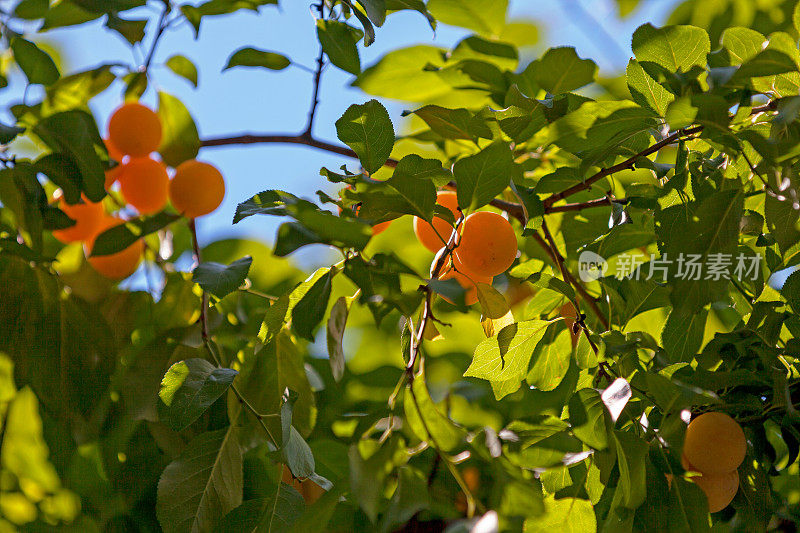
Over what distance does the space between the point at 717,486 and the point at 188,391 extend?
19.5 inches

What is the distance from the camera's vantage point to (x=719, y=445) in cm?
63

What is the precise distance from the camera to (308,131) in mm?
935

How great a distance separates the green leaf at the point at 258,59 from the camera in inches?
36.4

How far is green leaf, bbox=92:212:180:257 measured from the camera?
849 millimetres

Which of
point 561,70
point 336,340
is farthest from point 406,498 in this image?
point 561,70

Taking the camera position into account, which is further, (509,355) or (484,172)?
(509,355)

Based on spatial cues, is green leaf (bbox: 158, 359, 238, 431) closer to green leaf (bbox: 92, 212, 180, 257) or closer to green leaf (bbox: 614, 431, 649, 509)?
green leaf (bbox: 92, 212, 180, 257)

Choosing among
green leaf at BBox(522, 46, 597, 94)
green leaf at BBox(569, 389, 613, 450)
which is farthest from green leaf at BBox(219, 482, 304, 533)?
green leaf at BBox(522, 46, 597, 94)

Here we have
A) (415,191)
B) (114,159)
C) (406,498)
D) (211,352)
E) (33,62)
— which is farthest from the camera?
(114,159)

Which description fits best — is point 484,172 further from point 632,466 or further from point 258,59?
point 258,59

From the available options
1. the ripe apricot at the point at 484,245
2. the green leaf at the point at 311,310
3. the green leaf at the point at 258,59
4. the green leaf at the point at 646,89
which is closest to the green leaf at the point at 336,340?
the green leaf at the point at 311,310

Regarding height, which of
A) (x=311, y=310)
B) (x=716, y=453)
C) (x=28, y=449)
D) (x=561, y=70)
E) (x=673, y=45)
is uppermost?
(x=673, y=45)

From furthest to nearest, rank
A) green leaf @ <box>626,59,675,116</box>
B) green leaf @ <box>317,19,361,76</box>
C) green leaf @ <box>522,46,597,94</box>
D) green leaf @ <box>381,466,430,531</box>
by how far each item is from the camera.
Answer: green leaf @ <box>522,46,597,94</box> < green leaf @ <box>317,19,361,76</box> < green leaf @ <box>626,59,675,116</box> < green leaf @ <box>381,466,430,531</box>

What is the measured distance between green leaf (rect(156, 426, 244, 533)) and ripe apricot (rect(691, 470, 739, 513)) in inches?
17.8
